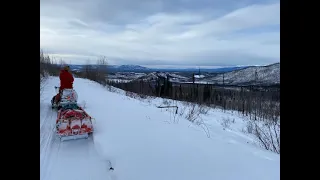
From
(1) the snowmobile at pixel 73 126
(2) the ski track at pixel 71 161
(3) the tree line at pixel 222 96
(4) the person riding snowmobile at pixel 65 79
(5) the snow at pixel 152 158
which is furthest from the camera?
(3) the tree line at pixel 222 96

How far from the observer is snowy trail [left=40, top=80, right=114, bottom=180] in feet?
13.8

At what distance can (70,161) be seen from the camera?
4.90 meters

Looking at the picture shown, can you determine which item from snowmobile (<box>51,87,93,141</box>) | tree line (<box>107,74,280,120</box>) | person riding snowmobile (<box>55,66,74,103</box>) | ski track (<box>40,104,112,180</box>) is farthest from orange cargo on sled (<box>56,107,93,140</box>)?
tree line (<box>107,74,280,120</box>)

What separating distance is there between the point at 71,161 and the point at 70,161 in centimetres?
2

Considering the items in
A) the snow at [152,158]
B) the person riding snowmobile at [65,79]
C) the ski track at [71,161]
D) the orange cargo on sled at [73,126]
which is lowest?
the ski track at [71,161]

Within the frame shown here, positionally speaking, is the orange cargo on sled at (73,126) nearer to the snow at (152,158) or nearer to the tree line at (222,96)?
the snow at (152,158)

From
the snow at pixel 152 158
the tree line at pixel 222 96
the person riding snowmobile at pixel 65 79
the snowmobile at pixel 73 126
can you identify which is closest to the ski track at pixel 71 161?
the snow at pixel 152 158

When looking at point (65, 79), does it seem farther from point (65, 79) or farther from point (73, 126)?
point (73, 126)

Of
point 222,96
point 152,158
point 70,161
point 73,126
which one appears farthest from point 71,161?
point 222,96

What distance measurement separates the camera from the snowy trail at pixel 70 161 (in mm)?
4199

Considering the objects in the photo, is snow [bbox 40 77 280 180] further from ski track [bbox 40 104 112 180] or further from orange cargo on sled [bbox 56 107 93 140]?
orange cargo on sled [bbox 56 107 93 140]

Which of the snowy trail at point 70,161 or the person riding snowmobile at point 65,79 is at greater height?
the person riding snowmobile at point 65,79
